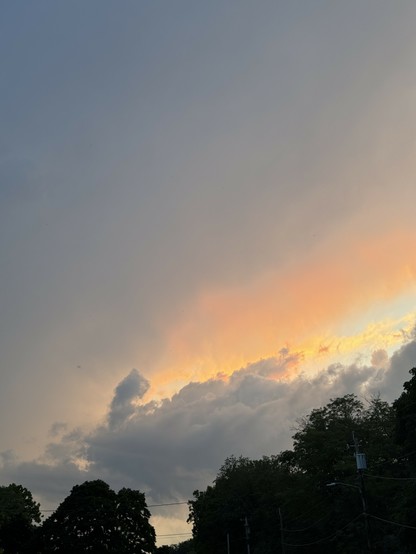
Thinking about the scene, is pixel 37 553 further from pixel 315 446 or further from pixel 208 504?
pixel 315 446

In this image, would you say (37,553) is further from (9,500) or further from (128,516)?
(9,500)

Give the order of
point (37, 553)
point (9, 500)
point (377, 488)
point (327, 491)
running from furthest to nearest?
point (9, 500), point (37, 553), point (327, 491), point (377, 488)

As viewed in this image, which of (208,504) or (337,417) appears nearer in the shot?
(337,417)

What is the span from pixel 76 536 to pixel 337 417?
34.8 m

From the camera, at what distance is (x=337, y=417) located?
2854 inches

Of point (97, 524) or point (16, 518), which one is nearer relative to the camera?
point (97, 524)

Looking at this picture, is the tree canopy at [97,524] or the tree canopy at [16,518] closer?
the tree canopy at [97,524]

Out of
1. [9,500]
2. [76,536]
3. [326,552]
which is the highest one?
[9,500]

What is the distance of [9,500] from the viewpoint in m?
87.9

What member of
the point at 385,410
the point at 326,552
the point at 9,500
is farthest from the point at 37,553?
the point at 385,410

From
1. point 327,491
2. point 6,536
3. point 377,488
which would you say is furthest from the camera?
point 6,536

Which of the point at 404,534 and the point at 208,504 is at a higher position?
the point at 208,504

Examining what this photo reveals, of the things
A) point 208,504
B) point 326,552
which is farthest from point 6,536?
point 326,552

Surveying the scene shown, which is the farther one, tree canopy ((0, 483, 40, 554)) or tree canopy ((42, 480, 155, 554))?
tree canopy ((0, 483, 40, 554))
